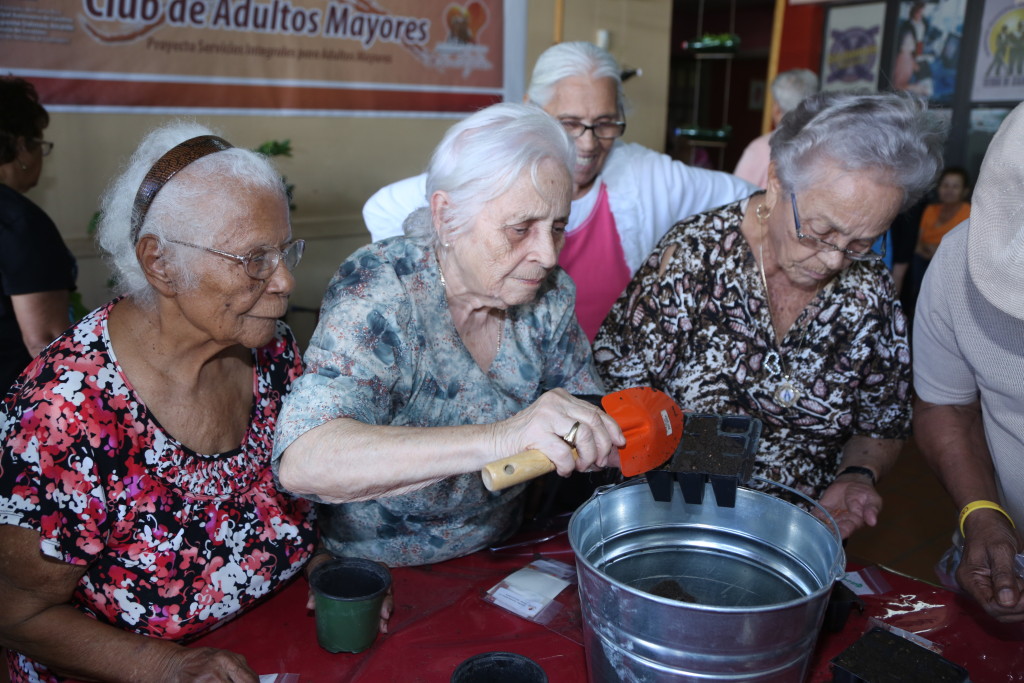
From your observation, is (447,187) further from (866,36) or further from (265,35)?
(866,36)

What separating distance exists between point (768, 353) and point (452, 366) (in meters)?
0.90

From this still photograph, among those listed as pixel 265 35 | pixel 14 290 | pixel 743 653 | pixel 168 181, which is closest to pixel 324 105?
pixel 265 35

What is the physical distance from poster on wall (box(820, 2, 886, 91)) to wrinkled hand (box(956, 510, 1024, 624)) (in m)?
6.15

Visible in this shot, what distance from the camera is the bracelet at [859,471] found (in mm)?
2063

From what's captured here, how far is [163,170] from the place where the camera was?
1561mm

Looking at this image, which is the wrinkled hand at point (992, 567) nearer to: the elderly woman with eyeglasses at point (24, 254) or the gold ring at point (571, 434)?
the gold ring at point (571, 434)

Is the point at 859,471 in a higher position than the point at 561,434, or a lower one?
lower

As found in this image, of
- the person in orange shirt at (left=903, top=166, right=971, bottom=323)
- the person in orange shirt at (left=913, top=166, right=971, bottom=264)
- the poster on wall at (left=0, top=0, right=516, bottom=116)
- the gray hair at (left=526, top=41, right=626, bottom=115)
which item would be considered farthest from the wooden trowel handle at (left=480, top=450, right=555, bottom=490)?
the person in orange shirt at (left=913, top=166, right=971, bottom=264)

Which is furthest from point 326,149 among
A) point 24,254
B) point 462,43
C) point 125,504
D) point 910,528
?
point 910,528

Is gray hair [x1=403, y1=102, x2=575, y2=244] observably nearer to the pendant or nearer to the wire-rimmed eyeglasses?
the wire-rimmed eyeglasses

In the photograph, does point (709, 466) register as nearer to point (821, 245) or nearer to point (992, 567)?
point (992, 567)

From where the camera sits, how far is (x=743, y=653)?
1.07m

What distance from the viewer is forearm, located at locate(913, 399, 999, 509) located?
1882 mm

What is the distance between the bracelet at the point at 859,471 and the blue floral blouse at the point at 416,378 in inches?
28.3
